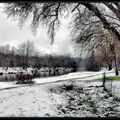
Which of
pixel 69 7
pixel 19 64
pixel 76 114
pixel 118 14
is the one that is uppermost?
pixel 69 7

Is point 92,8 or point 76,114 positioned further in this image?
point 92,8

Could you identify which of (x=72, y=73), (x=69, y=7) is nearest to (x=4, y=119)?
(x=69, y=7)

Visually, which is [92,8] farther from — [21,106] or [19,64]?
[19,64]

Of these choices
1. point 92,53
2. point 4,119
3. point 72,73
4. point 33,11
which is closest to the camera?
point 4,119

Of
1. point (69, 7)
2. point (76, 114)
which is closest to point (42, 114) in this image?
point (76, 114)

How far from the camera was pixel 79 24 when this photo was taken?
12430 mm

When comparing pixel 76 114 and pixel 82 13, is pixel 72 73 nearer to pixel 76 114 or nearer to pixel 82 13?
pixel 82 13

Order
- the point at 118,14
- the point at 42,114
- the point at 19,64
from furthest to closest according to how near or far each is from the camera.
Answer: the point at 19,64 < the point at 118,14 < the point at 42,114

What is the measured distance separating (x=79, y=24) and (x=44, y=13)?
213 centimetres

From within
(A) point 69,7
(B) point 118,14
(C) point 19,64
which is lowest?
(C) point 19,64

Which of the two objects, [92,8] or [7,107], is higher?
[92,8]

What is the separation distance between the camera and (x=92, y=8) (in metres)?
10.0

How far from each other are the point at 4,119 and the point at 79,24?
734cm

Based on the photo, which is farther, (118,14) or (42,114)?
(118,14)
